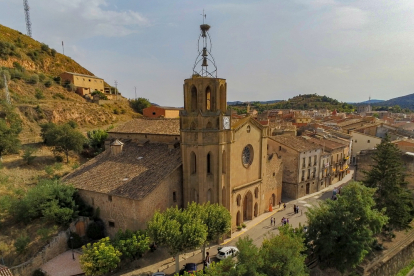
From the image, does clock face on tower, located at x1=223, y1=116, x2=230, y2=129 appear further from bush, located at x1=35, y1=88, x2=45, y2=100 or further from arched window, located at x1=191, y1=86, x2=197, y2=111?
bush, located at x1=35, y1=88, x2=45, y2=100

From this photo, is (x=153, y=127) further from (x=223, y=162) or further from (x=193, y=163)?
(x=223, y=162)

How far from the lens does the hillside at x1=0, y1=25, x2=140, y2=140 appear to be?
48.1 metres

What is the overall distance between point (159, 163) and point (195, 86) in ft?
29.4

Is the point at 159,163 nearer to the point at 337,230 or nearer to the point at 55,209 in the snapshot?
the point at 55,209

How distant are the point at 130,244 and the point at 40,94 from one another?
49.5 meters

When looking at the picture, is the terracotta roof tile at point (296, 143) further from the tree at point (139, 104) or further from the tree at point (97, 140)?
the tree at point (139, 104)

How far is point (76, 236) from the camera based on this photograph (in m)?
24.7

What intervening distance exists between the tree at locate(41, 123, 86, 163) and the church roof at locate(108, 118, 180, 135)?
633 centimetres

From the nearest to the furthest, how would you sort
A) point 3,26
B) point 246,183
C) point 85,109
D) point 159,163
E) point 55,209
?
point 55,209
point 159,163
point 246,183
point 85,109
point 3,26

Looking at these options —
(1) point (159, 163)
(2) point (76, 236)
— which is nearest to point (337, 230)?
(1) point (159, 163)

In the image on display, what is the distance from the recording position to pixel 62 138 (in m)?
38.2

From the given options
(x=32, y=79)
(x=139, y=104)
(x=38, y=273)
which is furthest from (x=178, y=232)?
(x=139, y=104)

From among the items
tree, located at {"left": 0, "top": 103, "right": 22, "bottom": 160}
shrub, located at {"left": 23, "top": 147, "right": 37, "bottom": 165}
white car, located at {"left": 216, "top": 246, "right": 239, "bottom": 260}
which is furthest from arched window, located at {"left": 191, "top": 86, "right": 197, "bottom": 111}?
tree, located at {"left": 0, "top": 103, "right": 22, "bottom": 160}

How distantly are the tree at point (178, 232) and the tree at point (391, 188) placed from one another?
18902 millimetres
